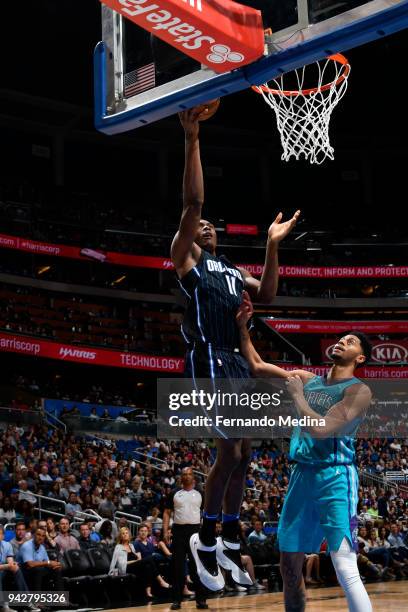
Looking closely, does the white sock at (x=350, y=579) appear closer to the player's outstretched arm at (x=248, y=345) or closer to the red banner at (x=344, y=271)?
the player's outstretched arm at (x=248, y=345)

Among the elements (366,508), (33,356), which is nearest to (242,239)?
(33,356)

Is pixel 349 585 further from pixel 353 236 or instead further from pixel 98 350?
pixel 353 236

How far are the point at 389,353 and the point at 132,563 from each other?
2313cm

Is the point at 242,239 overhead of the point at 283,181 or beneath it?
beneath

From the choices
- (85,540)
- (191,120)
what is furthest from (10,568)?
(191,120)

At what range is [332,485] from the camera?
5.04 m

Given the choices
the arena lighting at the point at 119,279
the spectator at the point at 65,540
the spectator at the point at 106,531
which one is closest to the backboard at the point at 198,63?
the spectator at the point at 65,540

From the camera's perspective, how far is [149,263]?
32.7 meters

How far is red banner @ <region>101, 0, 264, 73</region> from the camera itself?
3.94 metres

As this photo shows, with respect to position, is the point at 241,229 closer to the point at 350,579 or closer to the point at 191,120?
Result: the point at 350,579

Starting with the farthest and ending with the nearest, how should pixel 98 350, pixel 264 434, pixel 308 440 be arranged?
pixel 98 350 < pixel 264 434 < pixel 308 440

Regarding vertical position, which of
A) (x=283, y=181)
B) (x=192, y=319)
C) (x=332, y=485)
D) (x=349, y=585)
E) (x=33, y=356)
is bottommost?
(x=349, y=585)

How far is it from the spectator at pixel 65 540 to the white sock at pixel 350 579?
6.59 m

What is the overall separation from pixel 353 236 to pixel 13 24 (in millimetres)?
17906
